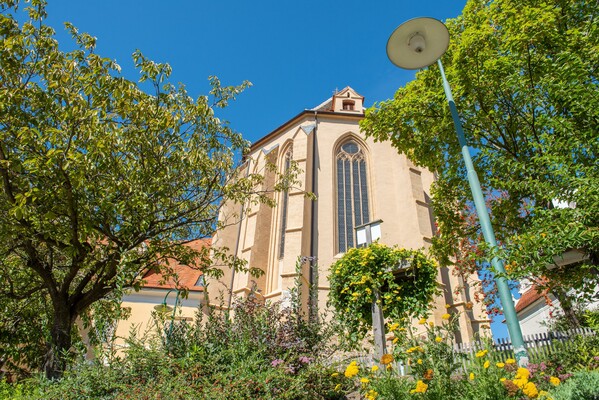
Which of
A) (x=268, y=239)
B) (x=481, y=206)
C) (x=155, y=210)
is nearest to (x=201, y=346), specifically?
(x=155, y=210)

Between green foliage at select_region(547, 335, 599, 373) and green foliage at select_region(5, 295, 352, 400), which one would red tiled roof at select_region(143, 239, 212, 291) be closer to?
green foliage at select_region(5, 295, 352, 400)

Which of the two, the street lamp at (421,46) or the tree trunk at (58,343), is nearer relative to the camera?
the street lamp at (421,46)

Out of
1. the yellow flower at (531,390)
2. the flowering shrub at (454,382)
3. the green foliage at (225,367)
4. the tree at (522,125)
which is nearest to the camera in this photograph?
the yellow flower at (531,390)

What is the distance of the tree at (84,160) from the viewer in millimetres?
5949

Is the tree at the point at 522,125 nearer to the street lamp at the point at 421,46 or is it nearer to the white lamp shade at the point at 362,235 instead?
the street lamp at the point at 421,46

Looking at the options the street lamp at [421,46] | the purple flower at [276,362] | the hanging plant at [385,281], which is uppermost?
the street lamp at [421,46]

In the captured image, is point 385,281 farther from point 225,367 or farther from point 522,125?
point 225,367

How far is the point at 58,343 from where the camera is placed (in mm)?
6250

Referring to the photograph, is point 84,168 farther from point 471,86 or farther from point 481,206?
point 471,86

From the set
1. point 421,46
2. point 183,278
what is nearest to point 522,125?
point 421,46

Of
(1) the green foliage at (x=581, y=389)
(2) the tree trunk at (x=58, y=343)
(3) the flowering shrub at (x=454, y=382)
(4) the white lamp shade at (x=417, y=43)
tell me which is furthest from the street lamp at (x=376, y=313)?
(2) the tree trunk at (x=58, y=343)

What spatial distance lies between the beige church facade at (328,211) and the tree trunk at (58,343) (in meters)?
10.5

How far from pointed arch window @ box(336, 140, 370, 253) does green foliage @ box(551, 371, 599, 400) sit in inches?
600

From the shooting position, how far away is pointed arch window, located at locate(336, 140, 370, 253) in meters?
19.0
